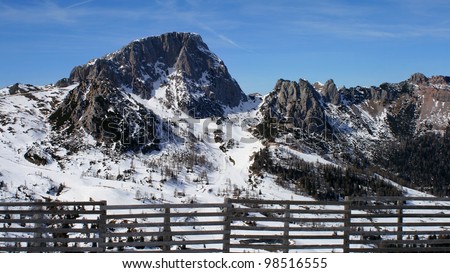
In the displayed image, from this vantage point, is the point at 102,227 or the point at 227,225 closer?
the point at 102,227

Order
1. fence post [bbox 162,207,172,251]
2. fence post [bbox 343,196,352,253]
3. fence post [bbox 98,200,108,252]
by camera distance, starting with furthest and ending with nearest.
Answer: fence post [bbox 343,196,352,253]
fence post [bbox 162,207,172,251]
fence post [bbox 98,200,108,252]

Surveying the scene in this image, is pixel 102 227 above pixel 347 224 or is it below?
below

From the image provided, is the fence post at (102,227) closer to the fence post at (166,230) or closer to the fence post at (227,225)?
the fence post at (166,230)

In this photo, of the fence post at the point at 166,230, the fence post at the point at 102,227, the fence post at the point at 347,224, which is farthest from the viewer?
the fence post at the point at 347,224

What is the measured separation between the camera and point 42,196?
627 ft

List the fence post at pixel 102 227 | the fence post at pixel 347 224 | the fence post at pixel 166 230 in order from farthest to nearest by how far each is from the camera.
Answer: the fence post at pixel 347 224, the fence post at pixel 166 230, the fence post at pixel 102 227

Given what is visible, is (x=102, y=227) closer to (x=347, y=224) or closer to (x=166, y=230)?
(x=166, y=230)

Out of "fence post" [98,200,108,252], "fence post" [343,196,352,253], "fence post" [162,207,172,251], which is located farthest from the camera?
"fence post" [343,196,352,253]

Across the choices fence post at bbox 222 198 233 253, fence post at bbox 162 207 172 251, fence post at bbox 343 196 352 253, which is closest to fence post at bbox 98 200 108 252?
fence post at bbox 162 207 172 251

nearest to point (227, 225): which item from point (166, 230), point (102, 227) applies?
point (166, 230)

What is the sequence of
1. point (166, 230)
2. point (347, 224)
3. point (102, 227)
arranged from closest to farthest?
point (102, 227)
point (166, 230)
point (347, 224)

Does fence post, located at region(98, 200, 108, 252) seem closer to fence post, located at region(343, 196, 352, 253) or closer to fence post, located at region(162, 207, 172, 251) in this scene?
fence post, located at region(162, 207, 172, 251)

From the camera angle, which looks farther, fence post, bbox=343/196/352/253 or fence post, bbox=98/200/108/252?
fence post, bbox=343/196/352/253

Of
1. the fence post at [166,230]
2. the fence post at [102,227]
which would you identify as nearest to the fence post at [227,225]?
the fence post at [166,230]
